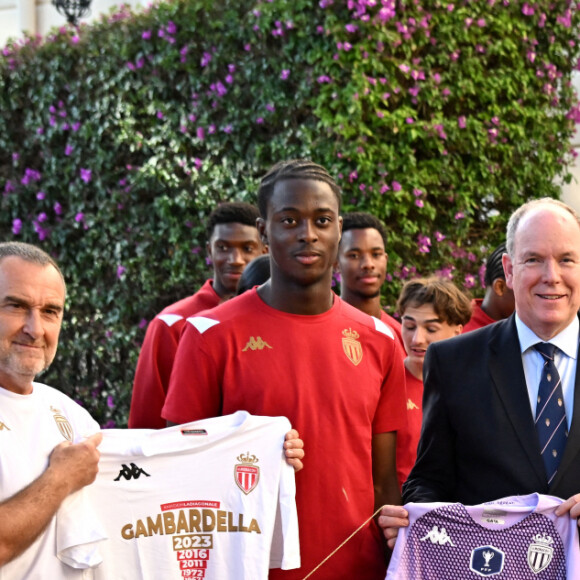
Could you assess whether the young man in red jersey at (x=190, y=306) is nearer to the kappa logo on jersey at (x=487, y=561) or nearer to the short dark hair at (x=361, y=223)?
the short dark hair at (x=361, y=223)

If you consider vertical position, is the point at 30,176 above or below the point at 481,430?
above

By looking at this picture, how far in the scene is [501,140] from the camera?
323 inches

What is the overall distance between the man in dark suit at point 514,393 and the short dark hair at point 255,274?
1.65 metres

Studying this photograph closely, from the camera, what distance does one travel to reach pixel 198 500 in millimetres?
3547

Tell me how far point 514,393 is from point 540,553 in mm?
570

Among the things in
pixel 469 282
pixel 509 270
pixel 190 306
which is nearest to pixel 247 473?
pixel 509 270

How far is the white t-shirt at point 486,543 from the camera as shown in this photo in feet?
10.9

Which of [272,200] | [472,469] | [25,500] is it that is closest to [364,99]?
[272,200]

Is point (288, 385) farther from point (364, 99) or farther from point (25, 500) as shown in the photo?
point (364, 99)

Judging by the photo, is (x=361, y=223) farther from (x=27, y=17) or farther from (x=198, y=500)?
(x=27, y=17)

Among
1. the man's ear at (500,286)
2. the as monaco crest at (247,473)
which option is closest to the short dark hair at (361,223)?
the man's ear at (500,286)

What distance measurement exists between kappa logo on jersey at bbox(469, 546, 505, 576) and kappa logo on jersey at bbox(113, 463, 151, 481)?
1.23 meters

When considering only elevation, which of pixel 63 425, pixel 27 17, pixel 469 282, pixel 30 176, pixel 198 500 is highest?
pixel 27 17

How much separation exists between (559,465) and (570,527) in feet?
0.73
